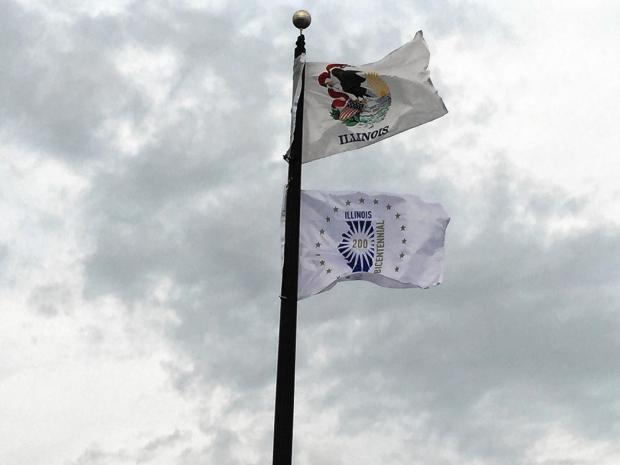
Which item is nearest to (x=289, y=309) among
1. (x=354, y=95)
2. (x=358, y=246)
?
(x=358, y=246)

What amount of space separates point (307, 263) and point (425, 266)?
2174 mm

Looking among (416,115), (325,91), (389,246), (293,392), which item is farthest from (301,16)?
(293,392)

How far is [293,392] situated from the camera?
1551 cm

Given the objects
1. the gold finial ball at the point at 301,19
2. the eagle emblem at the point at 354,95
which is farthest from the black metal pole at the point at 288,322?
the gold finial ball at the point at 301,19

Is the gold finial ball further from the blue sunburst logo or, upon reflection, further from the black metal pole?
the blue sunburst logo

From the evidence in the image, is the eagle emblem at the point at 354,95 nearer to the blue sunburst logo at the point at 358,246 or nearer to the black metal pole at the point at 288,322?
the black metal pole at the point at 288,322

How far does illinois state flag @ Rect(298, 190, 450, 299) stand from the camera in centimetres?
1720

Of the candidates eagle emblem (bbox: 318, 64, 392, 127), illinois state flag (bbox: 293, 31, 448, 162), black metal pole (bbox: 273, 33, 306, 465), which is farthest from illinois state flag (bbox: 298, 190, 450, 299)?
eagle emblem (bbox: 318, 64, 392, 127)

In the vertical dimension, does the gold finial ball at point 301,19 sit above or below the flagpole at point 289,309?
above

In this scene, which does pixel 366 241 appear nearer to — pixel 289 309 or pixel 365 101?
pixel 289 309

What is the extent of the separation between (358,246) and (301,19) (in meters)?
3.90

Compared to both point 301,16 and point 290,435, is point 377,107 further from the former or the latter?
point 290,435

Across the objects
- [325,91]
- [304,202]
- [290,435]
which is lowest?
[290,435]

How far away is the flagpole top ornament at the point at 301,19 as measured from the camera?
58.3 ft
